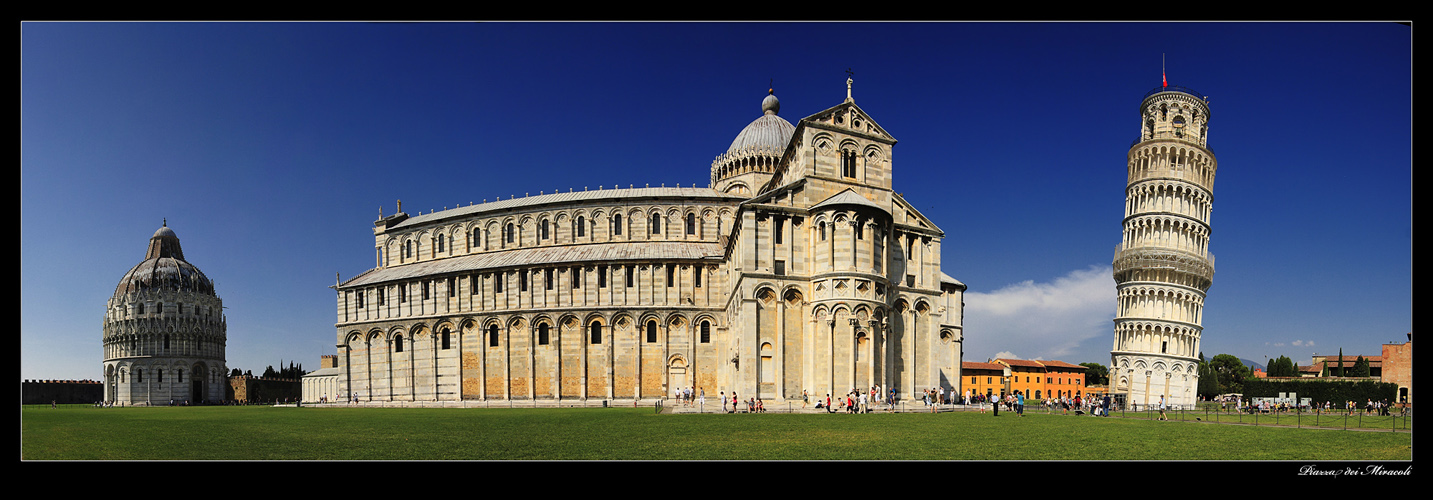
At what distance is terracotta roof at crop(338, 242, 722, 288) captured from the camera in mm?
52156

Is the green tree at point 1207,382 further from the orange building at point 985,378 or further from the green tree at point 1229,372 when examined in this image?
the orange building at point 985,378

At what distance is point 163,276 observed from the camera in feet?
280

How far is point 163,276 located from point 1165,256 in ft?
295

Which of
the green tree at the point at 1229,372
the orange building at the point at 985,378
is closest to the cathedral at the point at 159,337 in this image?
the orange building at the point at 985,378

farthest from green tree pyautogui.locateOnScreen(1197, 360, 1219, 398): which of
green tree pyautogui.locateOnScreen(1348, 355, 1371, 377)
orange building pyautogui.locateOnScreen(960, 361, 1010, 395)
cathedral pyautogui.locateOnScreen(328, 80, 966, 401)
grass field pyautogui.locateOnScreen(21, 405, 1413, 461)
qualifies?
grass field pyautogui.locateOnScreen(21, 405, 1413, 461)

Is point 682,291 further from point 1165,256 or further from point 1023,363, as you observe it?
point 1023,363

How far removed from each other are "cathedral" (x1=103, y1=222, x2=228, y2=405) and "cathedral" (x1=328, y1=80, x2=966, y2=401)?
30993mm

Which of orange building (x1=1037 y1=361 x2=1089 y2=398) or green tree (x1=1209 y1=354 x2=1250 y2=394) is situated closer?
green tree (x1=1209 y1=354 x2=1250 y2=394)

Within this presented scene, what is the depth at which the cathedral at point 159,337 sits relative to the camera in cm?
8275

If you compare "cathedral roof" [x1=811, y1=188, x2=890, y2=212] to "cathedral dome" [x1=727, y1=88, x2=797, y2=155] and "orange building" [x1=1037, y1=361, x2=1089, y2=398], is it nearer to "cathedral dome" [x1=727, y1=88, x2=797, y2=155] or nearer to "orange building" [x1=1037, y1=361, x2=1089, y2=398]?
"cathedral dome" [x1=727, y1=88, x2=797, y2=155]
